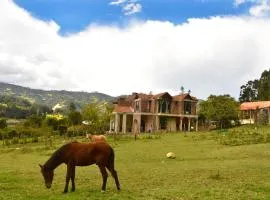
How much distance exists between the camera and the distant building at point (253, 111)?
81.5 m

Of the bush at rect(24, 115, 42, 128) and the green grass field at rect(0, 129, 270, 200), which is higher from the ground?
the bush at rect(24, 115, 42, 128)

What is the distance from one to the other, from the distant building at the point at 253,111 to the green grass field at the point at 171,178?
47531 millimetres

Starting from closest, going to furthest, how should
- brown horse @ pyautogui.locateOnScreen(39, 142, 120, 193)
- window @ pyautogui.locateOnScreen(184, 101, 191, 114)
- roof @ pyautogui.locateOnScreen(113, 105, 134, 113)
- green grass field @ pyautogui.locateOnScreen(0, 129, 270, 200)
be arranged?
green grass field @ pyautogui.locateOnScreen(0, 129, 270, 200) < brown horse @ pyautogui.locateOnScreen(39, 142, 120, 193) < window @ pyautogui.locateOnScreen(184, 101, 191, 114) < roof @ pyautogui.locateOnScreen(113, 105, 134, 113)

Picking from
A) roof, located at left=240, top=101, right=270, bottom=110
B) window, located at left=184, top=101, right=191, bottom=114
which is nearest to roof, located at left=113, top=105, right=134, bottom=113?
window, located at left=184, top=101, right=191, bottom=114

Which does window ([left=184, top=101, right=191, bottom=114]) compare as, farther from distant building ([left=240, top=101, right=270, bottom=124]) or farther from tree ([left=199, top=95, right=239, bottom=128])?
distant building ([left=240, top=101, right=270, bottom=124])

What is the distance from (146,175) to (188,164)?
645cm

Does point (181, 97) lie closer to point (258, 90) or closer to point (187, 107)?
point (187, 107)

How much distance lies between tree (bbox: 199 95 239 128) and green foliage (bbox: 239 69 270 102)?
30.2 metres

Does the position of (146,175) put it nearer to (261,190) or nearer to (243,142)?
(261,190)

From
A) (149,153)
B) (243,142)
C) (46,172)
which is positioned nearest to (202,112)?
(243,142)

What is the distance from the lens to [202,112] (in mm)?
80625

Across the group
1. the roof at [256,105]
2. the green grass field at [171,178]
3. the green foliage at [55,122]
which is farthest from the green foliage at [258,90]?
the green grass field at [171,178]

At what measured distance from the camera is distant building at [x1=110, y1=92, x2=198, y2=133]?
78438 mm

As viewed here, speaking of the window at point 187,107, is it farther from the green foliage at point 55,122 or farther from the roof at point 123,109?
the green foliage at point 55,122
